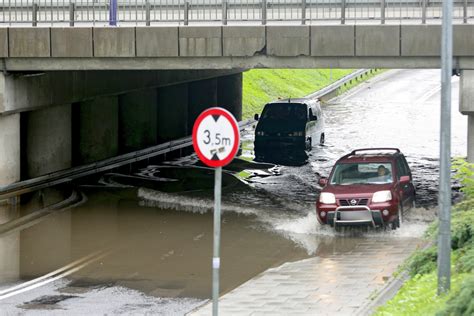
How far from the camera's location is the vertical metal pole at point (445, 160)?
13281 millimetres

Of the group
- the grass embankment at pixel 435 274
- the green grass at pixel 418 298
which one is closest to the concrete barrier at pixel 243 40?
the grass embankment at pixel 435 274

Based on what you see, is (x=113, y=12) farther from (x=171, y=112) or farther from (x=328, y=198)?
(x=171, y=112)

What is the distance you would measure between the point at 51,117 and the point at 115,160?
8.53 ft

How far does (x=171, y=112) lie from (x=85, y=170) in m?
9.51

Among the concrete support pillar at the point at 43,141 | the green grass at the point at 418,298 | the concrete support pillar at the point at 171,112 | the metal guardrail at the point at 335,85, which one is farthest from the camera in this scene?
the metal guardrail at the point at 335,85

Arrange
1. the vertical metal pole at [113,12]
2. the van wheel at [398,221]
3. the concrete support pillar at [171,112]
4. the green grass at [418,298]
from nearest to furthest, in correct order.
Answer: the green grass at [418,298] → the van wheel at [398,221] → the vertical metal pole at [113,12] → the concrete support pillar at [171,112]

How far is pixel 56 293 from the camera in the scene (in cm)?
1752

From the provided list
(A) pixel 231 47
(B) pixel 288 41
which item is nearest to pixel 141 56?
(A) pixel 231 47

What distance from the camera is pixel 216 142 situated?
36.8 feet

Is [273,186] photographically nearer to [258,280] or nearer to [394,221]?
[394,221]

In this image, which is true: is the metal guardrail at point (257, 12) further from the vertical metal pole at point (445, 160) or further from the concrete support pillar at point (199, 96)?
the vertical metal pole at point (445, 160)

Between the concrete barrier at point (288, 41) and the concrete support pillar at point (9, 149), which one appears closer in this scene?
the concrete barrier at point (288, 41)

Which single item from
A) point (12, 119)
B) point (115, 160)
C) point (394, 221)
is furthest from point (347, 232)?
point (115, 160)

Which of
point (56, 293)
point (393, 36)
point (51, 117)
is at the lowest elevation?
point (56, 293)
